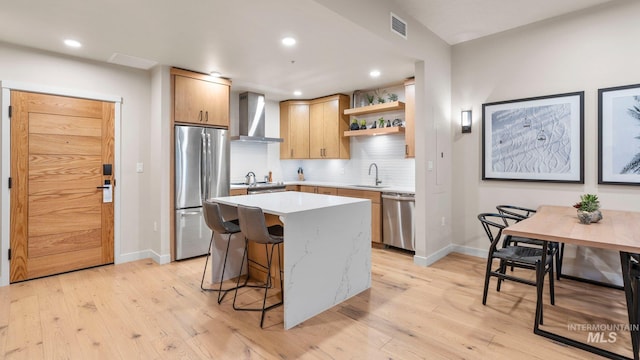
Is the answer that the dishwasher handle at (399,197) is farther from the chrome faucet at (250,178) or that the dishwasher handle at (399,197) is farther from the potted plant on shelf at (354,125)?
the chrome faucet at (250,178)

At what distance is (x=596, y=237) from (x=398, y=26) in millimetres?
2479

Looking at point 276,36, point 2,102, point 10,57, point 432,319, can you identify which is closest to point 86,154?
point 2,102

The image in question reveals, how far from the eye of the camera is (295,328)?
2400 millimetres

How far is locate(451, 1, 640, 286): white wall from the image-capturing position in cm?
313

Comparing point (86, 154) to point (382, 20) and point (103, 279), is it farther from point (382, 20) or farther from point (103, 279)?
point (382, 20)

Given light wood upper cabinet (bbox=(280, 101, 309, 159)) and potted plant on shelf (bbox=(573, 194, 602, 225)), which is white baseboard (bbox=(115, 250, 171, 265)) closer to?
light wood upper cabinet (bbox=(280, 101, 309, 159))

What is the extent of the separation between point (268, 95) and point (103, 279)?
3816 mm

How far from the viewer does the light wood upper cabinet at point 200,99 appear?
13.4 feet

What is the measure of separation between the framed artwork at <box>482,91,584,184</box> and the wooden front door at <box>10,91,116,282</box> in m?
4.80

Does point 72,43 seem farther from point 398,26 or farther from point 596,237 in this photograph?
point 596,237

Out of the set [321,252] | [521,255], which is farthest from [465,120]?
[321,252]

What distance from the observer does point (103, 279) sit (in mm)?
3482

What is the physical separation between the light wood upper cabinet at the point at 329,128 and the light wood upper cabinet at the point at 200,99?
1.80 meters

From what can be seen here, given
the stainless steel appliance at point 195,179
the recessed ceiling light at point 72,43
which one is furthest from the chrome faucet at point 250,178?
the recessed ceiling light at point 72,43
